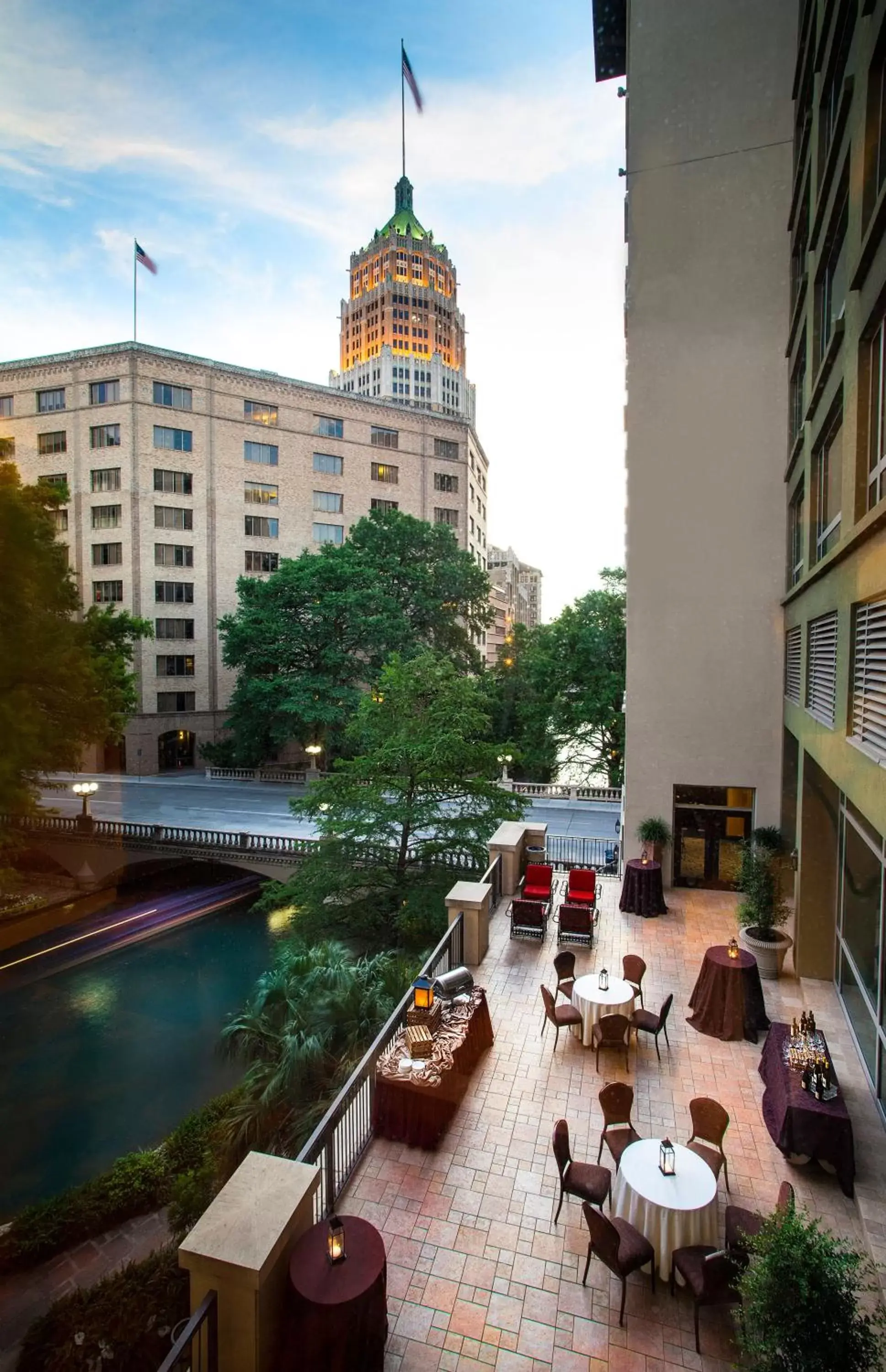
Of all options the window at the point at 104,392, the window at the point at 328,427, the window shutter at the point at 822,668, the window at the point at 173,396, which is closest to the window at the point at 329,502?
the window at the point at 328,427

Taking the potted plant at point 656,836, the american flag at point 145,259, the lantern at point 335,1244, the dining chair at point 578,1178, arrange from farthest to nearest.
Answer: the american flag at point 145,259 < the potted plant at point 656,836 < the dining chair at point 578,1178 < the lantern at point 335,1244

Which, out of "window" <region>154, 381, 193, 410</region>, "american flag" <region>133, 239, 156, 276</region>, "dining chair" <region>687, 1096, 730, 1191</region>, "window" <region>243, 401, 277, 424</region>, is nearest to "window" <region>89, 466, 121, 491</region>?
"window" <region>154, 381, 193, 410</region>

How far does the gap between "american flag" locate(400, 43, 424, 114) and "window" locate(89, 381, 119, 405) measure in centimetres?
2205

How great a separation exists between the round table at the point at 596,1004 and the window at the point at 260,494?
40.5 m

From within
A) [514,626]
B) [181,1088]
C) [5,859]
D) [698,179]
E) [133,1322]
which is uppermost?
[698,179]

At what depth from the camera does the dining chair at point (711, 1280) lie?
183 inches

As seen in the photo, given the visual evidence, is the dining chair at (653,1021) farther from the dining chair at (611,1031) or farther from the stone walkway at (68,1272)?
the stone walkway at (68,1272)

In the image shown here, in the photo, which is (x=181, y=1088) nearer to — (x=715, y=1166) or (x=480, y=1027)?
(x=480, y=1027)

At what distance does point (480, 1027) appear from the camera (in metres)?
8.09

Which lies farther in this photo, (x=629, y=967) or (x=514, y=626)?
(x=514, y=626)

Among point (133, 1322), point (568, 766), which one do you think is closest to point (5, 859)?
point (133, 1322)

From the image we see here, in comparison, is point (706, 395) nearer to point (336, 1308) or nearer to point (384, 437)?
point (336, 1308)

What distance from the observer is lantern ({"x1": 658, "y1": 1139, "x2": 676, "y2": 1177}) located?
534cm

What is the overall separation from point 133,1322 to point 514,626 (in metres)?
36.7
